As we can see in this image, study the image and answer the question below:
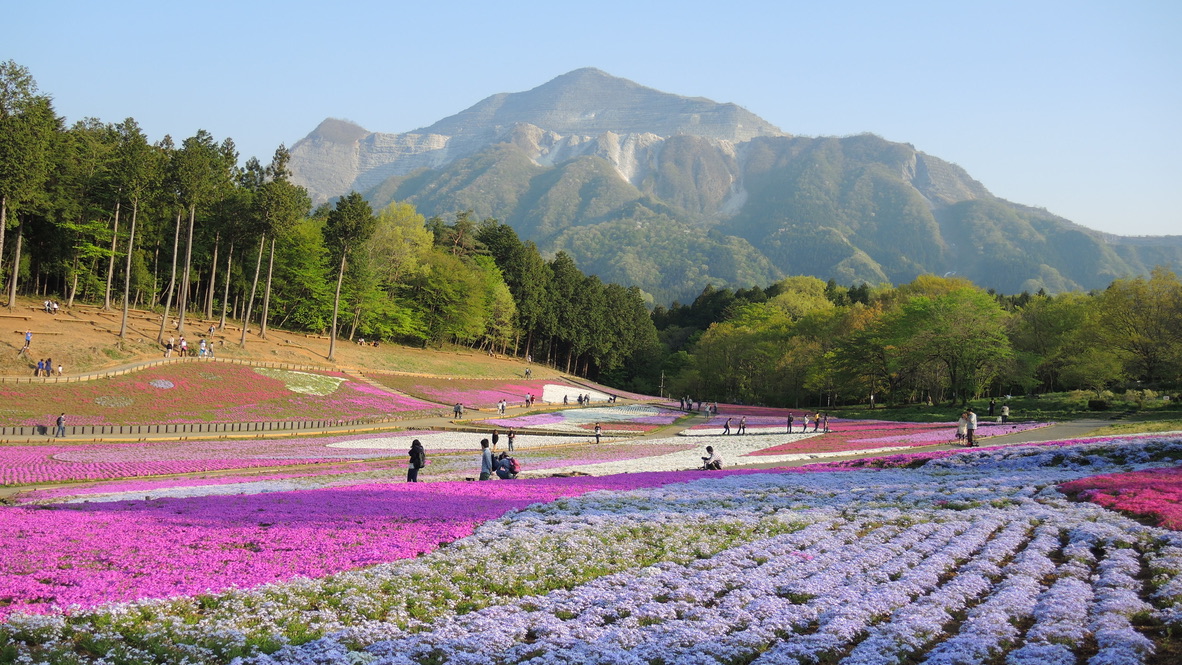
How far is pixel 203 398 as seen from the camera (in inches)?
1965

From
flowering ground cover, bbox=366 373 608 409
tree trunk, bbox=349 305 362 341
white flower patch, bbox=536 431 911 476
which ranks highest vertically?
tree trunk, bbox=349 305 362 341

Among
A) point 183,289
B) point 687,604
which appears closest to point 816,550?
point 687,604

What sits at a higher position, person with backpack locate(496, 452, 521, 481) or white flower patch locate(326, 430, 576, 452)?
person with backpack locate(496, 452, 521, 481)

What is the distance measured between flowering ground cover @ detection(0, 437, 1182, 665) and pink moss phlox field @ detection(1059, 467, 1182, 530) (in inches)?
38.5

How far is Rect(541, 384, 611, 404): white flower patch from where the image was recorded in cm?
8725

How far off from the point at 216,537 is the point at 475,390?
201 feet

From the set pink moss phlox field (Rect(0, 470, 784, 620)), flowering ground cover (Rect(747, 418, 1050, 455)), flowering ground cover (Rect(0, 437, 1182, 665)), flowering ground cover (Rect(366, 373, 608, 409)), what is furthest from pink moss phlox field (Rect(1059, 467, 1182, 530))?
flowering ground cover (Rect(366, 373, 608, 409))

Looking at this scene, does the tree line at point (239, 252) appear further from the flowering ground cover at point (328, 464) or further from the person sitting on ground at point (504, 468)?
the person sitting on ground at point (504, 468)

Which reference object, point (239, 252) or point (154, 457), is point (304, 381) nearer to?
point (154, 457)

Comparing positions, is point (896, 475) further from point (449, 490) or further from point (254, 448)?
point (254, 448)

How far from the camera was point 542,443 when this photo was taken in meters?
47.8

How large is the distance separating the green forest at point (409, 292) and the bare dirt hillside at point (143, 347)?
8.43 ft

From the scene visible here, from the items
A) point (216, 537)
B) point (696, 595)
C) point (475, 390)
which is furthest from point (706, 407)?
point (696, 595)

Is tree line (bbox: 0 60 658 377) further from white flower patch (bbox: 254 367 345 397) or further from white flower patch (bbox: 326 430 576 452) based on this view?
white flower patch (bbox: 326 430 576 452)
